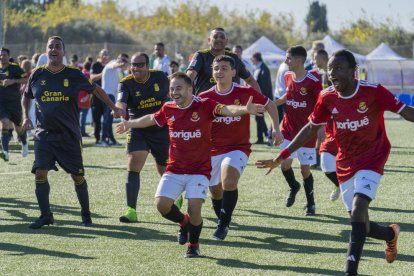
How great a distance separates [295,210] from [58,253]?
12.4 ft

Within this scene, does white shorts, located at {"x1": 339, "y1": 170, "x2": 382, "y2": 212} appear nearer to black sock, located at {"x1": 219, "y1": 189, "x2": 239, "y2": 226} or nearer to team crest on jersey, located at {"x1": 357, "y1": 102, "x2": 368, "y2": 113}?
team crest on jersey, located at {"x1": 357, "y1": 102, "x2": 368, "y2": 113}

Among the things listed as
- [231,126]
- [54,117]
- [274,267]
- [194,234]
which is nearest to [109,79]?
[54,117]

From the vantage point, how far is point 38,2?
8394cm

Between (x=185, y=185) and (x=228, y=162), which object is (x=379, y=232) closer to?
(x=185, y=185)

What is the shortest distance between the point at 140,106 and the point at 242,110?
270 centimetres

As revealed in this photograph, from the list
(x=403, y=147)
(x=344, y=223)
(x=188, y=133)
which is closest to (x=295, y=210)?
(x=344, y=223)

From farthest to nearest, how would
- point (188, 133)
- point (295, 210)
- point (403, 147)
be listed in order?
point (403, 147)
point (295, 210)
point (188, 133)

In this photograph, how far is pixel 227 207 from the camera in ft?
30.7

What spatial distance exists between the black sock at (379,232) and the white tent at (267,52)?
96.5 feet

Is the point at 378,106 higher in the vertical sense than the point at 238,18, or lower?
lower

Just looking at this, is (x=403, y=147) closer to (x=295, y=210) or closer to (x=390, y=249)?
(x=295, y=210)

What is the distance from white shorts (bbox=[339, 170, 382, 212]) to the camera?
7.39 meters

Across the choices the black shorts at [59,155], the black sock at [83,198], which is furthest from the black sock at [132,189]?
the black shorts at [59,155]

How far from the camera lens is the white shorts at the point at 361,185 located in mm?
7395
